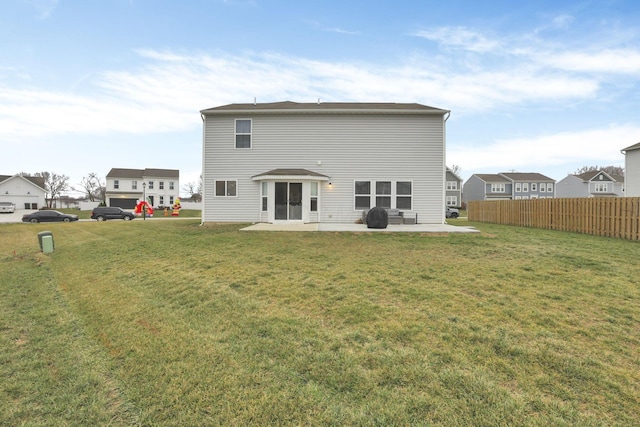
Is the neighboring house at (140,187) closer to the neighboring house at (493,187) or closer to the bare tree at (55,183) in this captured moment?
the bare tree at (55,183)

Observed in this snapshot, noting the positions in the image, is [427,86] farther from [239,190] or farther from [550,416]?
[550,416]

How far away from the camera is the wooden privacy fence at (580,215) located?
35.6 ft

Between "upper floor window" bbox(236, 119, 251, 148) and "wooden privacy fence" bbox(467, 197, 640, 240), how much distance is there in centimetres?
1635

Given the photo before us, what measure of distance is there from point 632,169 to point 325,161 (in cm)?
2494

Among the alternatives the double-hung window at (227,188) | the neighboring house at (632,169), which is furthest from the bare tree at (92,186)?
the neighboring house at (632,169)

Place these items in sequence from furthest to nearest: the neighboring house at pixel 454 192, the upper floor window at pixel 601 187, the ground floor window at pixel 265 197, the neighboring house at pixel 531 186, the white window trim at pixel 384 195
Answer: the neighboring house at pixel 531 186 < the upper floor window at pixel 601 187 < the neighboring house at pixel 454 192 < the white window trim at pixel 384 195 < the ground floor window at pixel 265 197

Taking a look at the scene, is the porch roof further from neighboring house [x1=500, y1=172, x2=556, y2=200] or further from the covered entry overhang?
neighboring house [x1=500, y1=172, x2=556, y2=200]

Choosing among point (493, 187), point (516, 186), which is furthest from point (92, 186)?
point (516, 186)

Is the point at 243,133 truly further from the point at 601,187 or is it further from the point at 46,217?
the point at 601,187

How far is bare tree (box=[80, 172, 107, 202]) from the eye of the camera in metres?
70.3

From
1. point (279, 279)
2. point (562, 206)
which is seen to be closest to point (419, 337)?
point (279, 279)

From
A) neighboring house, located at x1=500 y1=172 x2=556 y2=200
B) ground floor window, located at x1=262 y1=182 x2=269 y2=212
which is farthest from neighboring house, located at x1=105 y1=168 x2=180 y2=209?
neighboring house, located at x1=500 y1=172 x2=556 y2=200

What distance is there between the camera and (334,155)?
15.3 metres

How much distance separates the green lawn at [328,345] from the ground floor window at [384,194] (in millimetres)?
8640
